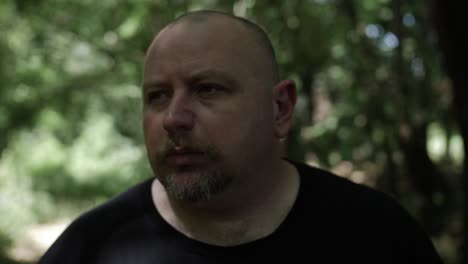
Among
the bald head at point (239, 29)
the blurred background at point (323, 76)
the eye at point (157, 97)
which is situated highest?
the bald head at point (239, 29)

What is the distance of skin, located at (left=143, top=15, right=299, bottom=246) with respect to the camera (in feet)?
4.26

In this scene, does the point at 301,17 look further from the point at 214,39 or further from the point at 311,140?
the point at 214,39

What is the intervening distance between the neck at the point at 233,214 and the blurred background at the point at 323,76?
238 centimetres

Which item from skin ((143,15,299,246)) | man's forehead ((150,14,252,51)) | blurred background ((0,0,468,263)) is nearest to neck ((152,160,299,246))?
skin ((143,15,299,246))

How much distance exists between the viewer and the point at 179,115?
1.27m

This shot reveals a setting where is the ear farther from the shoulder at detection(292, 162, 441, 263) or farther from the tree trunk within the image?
the tree trunk

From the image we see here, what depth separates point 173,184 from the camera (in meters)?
1.32

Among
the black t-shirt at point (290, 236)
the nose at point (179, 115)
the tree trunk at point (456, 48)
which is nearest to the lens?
the nose at point (179, 115)

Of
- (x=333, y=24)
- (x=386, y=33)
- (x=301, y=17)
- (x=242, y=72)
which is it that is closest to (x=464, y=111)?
(x=301, y=17)

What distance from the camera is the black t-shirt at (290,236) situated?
4.51 ft

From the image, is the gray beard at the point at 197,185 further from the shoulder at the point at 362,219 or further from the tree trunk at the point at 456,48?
the tree trunk at the point at 456,48

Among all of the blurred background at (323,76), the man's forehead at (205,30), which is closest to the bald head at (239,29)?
the man's forehead at (205,30)

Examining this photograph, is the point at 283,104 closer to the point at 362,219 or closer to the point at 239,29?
the point at 239,29

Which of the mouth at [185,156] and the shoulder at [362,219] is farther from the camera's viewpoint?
the shoulder at [362,219]
